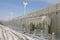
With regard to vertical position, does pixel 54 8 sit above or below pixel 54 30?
above

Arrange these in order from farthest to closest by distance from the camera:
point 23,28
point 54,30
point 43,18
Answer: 1. point 23,28
2. point 43,18
3. point 54,30

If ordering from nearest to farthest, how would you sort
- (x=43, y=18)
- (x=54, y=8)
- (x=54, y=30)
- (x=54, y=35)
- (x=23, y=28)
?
(x=54, y=35) → (x=54, y=30) → (x=54, y=8) → (x=43, y=18) → (x=23, y=28)

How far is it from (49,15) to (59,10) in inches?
12.2

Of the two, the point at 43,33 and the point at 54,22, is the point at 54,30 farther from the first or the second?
the point at 43,33

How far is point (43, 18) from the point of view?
2.84 metres

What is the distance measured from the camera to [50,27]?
252cm

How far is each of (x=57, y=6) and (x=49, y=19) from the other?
0.93 ft

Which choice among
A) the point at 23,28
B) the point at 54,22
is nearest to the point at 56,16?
the point at 54,22

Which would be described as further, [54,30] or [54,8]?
[54,8]

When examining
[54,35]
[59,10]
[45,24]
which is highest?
[59,10]

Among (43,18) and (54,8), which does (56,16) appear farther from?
(43,18)

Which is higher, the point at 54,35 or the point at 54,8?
the point at 54,8


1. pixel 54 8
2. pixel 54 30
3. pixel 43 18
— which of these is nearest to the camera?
pixel 54 30

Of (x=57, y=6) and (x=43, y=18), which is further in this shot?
(x=43, y=18)
